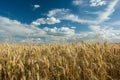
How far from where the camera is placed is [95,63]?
544 centimetres

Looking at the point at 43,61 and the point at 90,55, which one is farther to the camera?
the point at 90,55

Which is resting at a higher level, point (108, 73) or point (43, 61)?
point (43, 61)

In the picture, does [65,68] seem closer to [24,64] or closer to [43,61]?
[43,61]

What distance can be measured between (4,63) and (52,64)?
1069mm

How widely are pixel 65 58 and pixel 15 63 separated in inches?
47.6

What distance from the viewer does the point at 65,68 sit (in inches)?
198

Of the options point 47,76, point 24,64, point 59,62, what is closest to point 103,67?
point 59,62

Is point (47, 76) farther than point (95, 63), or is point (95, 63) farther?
point (95, 63)

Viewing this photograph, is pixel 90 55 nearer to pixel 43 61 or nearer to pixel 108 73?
Result: pixel 108 73

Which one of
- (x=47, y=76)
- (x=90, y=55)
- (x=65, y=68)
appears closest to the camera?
(x=47, y=76)

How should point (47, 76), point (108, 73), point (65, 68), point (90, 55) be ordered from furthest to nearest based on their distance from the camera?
point (90, 55)
point (108, 73)
point (65, 68)
point (47, 76)

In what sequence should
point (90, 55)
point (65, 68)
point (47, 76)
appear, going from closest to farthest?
point (47, 76), point (65, 68), point (90, 55)

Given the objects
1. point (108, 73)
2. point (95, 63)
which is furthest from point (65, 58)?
point (108, 73)

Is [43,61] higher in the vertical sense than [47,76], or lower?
higher
